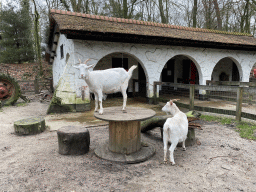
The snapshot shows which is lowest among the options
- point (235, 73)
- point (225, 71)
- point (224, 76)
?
point (224, 76)

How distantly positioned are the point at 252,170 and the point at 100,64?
28.7 ft

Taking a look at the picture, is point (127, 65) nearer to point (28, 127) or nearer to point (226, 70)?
point (226, 70)

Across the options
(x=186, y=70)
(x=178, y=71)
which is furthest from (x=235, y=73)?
(x=178, y=71)

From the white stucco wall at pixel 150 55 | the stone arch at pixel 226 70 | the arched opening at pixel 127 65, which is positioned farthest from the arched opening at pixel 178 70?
the white stucco wall at pixel 150 55

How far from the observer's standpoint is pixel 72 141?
3414mm

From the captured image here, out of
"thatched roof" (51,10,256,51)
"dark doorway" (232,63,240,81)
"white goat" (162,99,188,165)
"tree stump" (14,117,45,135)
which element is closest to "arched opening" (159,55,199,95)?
"thatched roof" (51,10,256,51)

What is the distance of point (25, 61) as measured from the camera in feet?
61.0

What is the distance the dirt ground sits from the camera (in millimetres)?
2512

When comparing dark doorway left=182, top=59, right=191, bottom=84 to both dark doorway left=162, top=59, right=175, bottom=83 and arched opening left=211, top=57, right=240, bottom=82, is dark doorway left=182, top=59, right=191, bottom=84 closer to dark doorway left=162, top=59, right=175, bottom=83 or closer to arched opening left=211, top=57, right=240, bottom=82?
dark doorway left=162, top=59, right=175, bottom=83

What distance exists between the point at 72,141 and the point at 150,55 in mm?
5965

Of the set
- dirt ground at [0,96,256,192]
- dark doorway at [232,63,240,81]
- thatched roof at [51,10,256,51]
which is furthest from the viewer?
dark doorway at [232,63,240,81]

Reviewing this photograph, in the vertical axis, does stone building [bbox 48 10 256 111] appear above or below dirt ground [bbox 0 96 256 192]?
above

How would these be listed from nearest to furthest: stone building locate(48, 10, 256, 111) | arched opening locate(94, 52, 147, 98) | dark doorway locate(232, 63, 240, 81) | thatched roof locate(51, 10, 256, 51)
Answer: thatched roof locate(51, 10, 256, 51)
stone building locate(48, 10, 256, 111)
arched opening locate(94, 52, 147, 98)
dark doorway locate(232, 63, 240, 81)

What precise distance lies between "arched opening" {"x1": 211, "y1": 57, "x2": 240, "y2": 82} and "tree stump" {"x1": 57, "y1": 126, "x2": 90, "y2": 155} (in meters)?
11.5
